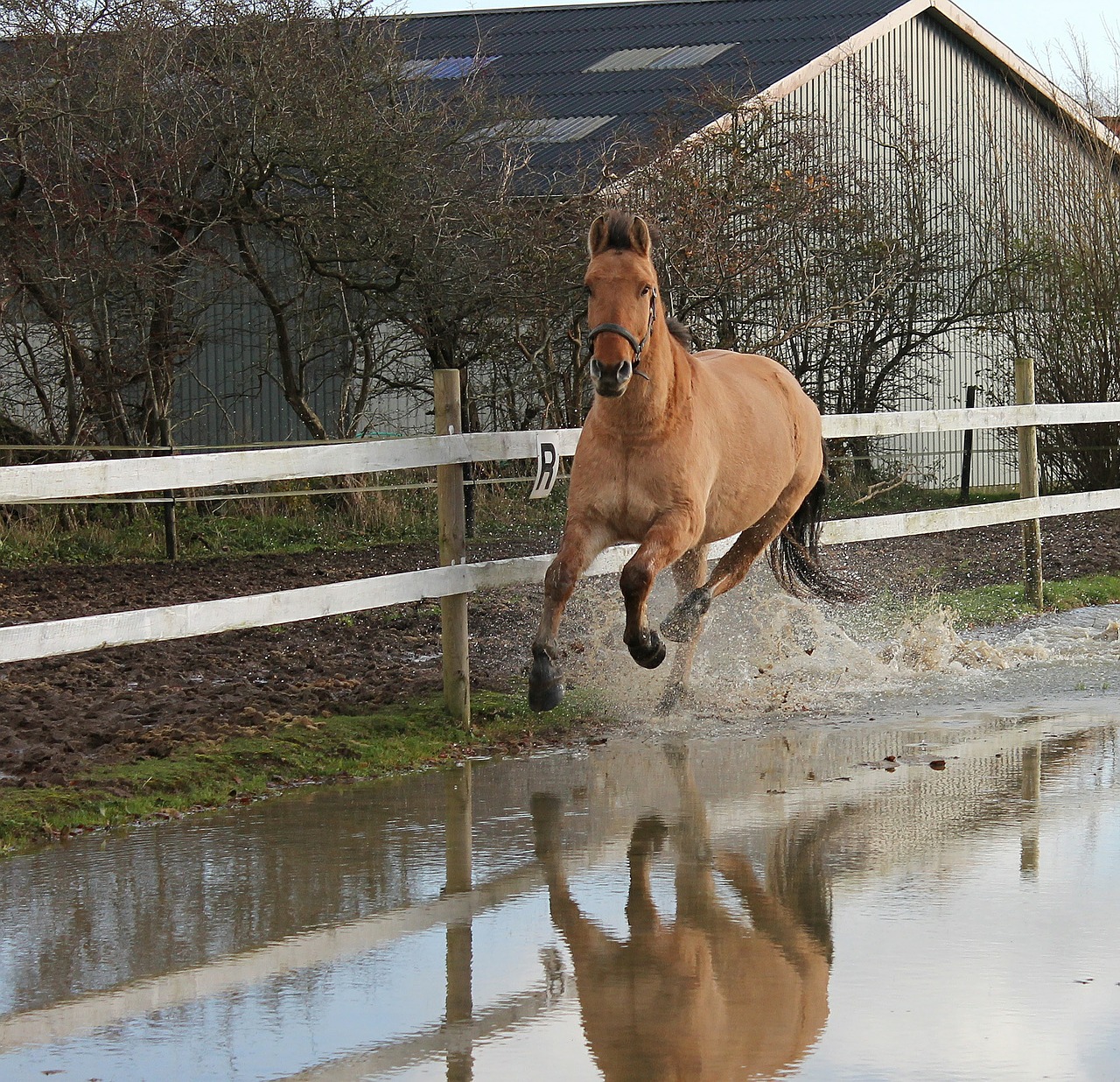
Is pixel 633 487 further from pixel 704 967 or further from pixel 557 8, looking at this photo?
pixel 557 8

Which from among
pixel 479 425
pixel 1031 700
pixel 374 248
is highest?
pixel 374 248

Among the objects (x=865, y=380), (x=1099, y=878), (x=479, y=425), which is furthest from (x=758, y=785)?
(x=865, y=380)

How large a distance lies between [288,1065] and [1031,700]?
5.24 meters

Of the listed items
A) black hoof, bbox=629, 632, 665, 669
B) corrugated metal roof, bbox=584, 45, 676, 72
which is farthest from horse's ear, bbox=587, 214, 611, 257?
corrugated metal roof, bbox=584, 45, 676, 72

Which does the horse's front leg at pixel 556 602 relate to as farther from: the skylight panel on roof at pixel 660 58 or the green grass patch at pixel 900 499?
the skylight panel on roof at pixel 660 58

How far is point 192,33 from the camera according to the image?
1427cm

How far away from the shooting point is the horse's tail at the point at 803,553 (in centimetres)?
906

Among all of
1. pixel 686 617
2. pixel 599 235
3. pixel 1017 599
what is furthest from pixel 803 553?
pixel 599 235

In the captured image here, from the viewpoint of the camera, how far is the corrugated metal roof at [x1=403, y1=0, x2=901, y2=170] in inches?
893

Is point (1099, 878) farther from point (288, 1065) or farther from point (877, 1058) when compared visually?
point (288, 1065)

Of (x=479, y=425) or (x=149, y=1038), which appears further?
(x=479, y=425)

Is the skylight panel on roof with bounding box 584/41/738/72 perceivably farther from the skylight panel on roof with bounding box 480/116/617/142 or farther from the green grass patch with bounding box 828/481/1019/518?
the green grass patch with bounding box 828/481/1019/518

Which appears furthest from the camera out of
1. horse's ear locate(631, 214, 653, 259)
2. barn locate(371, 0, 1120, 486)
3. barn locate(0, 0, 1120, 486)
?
barn locate(371, 0, 1120, 486)

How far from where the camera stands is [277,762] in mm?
6016
